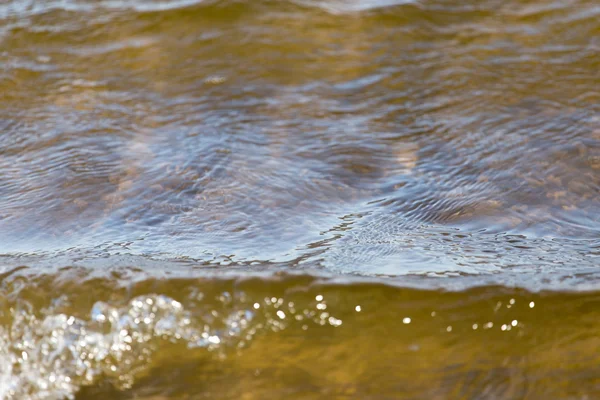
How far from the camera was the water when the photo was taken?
1.96m

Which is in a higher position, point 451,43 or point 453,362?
point 451,43

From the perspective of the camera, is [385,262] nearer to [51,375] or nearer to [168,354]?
[168,354]

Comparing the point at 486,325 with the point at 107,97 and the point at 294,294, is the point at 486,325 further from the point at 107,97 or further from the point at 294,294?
the point at 107,97

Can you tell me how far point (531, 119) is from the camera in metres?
3.82

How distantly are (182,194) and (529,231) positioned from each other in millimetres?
1363

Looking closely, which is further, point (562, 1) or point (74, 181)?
point (562, 1)

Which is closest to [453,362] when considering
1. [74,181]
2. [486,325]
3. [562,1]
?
[486,325]

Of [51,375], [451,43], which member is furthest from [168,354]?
[451,43]

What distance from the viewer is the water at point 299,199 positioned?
6.43 ft

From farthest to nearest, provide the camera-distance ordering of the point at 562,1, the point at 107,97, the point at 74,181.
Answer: the point at 562,1, the point at 107,97, the point at 74,181

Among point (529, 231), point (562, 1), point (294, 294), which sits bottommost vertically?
point (529, 231)

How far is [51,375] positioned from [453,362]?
105 centimetres

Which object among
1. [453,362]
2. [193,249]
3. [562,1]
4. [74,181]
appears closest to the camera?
[453,362]

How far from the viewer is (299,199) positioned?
3084 mm
